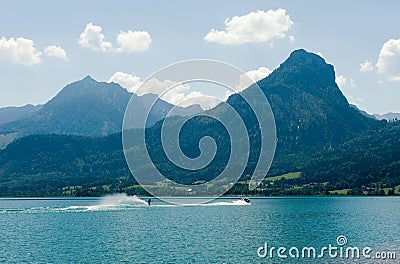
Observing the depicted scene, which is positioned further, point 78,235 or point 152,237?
point 78,235

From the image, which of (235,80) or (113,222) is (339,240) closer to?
(235,80)

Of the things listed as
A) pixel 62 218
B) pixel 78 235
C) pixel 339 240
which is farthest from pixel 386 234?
pixel 62 218

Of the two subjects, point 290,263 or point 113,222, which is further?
point 113,222

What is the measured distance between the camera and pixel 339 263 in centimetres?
6712

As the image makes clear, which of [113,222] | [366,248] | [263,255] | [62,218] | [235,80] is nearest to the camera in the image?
[263,255]

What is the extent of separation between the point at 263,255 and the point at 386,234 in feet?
129

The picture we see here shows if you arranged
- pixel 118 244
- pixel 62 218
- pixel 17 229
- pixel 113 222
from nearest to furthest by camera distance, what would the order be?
pixel 118 244 < pixel 17 229 < pixel 113 222 < pixel 62 218

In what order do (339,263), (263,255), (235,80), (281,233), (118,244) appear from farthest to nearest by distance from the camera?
1. (281,233)
2. (235,80)
3. (118,244)
4. (263,255)
5. (339,263)

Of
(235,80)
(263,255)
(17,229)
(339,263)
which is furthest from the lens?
(17,229)

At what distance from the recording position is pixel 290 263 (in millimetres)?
69688

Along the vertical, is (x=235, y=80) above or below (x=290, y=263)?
above

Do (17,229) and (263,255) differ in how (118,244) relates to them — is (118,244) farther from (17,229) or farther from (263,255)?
(17,229)

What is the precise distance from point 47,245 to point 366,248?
60427 mm

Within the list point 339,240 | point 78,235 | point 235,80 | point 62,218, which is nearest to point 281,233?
point 339,240
